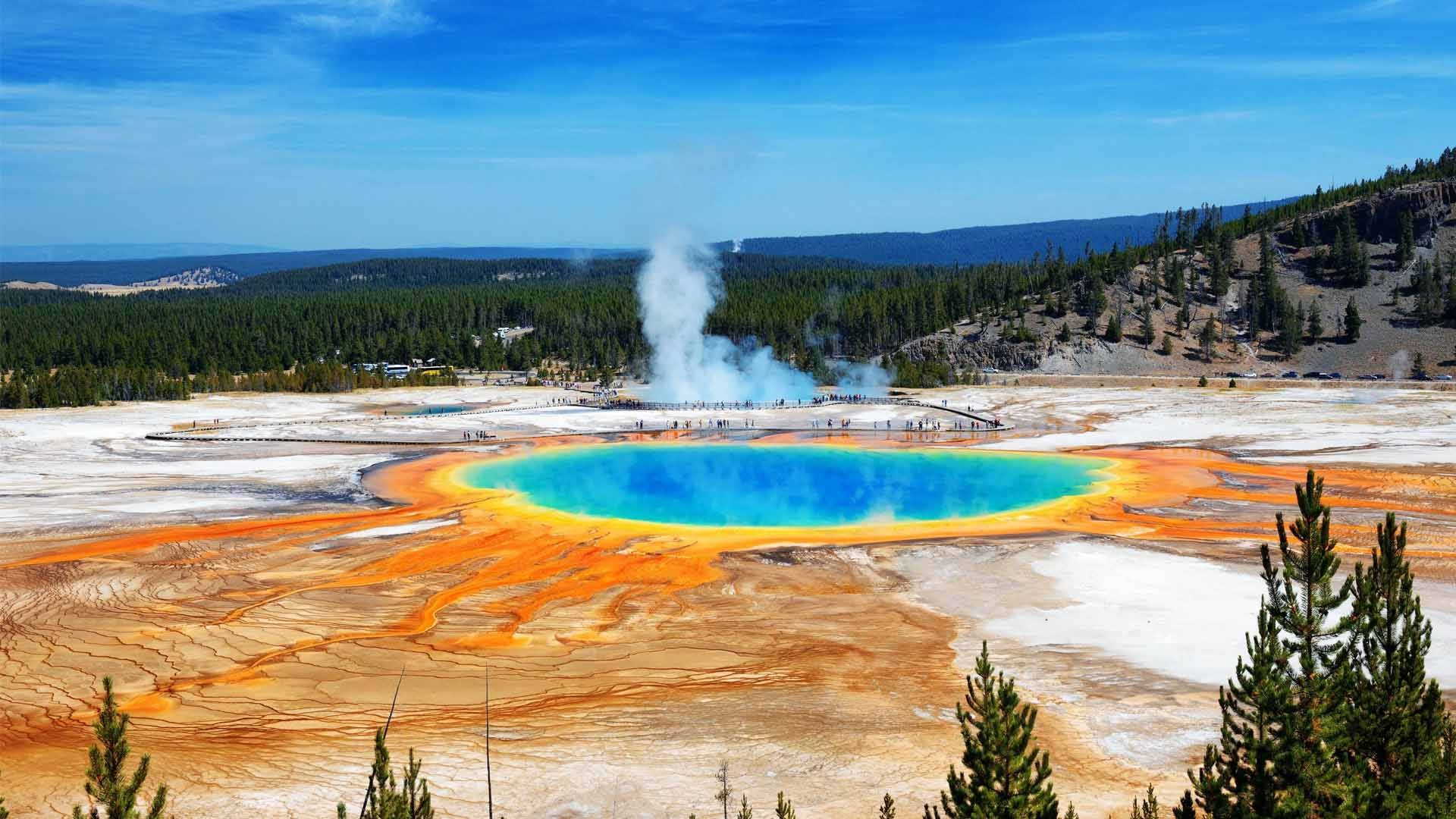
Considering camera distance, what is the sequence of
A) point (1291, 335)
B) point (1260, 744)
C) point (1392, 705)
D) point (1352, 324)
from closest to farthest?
point (1260, 744), point (1392, 705), point (1291, 335), point (1352, 324)

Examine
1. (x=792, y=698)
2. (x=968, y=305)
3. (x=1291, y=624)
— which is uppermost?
(x=968, y=305)

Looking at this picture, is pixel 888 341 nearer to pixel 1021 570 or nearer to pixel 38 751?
pixel 1021 570

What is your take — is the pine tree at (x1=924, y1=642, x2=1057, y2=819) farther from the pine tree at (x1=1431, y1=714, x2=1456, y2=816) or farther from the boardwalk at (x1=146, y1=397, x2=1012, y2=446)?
the boardwalk at (x1=146, y1=397, x2=1012, y2=446)

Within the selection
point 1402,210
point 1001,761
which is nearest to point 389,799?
point 1001,761

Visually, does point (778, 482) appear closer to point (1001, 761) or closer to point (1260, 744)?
point (1260, 744)

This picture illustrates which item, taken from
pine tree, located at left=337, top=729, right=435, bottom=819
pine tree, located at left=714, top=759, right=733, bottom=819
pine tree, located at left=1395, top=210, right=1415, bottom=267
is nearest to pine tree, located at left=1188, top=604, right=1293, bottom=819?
pine tree, located at left=714, top=759, right=733, bottom=819

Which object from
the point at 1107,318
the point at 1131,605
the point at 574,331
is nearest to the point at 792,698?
the point at 1131,605
